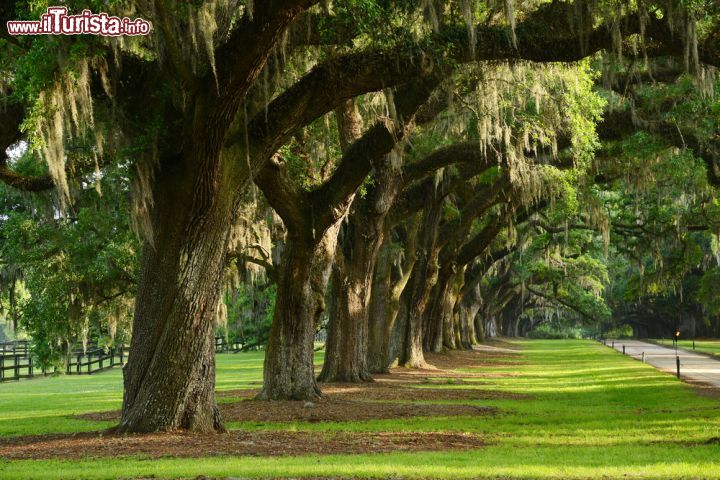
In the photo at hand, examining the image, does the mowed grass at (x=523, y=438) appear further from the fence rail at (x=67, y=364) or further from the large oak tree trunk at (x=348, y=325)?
the fence rail at (x=67, y=364)

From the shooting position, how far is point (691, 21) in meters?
12.3

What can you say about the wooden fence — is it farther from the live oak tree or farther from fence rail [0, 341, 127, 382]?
the live oak tree

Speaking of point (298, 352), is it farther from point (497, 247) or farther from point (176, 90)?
point (497, 247)

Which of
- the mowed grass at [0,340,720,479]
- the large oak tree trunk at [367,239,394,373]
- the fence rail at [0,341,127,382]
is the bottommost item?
the mowed grass at [0,340,720,479]

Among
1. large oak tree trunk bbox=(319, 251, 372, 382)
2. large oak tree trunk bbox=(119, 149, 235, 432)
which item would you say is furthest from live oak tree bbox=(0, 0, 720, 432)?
large oak tree trunk bbox=(319, 251, 372, 382)

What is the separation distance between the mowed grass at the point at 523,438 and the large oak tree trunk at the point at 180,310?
2.14 metres

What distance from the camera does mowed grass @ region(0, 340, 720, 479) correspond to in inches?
366

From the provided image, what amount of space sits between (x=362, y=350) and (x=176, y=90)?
1336 cm

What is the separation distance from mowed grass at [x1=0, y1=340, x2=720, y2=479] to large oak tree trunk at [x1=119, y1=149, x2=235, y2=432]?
214cm

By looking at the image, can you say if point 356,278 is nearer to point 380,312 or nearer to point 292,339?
point 292,339

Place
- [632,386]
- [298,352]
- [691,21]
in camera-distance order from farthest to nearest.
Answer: [632,386]
[298,352]
[691,21]

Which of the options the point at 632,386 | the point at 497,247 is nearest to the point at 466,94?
the point at 632,386

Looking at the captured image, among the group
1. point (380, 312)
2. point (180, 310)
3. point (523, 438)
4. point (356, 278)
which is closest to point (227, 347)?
point (380, 312)

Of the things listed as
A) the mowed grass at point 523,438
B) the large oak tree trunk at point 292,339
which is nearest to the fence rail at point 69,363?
the mowed grass at point 523,438
